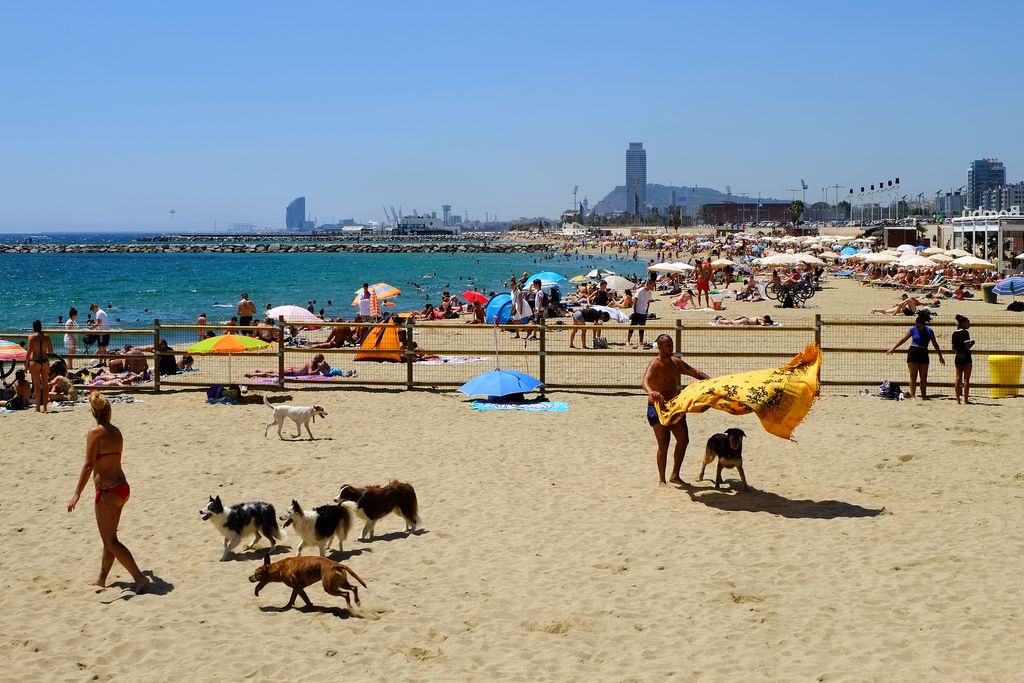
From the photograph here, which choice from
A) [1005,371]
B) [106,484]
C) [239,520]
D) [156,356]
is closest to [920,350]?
[1005,371]

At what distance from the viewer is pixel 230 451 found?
420 inches

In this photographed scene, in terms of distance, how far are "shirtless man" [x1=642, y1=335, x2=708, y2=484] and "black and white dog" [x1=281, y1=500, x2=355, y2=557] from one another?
3.18m

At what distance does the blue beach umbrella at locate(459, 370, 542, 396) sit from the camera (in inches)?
521

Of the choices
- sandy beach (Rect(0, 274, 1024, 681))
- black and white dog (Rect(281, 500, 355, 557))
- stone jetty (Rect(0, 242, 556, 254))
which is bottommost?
sandy beach (Rect(0, 274, 1024, 681))

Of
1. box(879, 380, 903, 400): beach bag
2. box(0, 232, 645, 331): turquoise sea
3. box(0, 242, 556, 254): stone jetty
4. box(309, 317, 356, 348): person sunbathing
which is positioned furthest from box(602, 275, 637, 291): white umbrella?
box(0, 242, 556, 254): stone jetty

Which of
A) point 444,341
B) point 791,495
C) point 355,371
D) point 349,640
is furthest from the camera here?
point 444,341

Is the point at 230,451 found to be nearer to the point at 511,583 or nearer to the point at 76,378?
the point at 511,583

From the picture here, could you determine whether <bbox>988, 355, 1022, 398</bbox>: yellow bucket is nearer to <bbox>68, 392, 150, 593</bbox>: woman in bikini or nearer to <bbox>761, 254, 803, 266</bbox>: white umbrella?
<bbox>68, 392, 150, 593</bbox>: woman in bikini

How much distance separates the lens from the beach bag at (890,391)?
13.5 meters

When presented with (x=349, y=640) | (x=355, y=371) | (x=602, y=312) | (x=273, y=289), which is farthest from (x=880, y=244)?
(x=349, y=640)

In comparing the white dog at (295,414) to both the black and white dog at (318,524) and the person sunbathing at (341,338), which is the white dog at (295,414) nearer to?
the black and white dog at (318,524)

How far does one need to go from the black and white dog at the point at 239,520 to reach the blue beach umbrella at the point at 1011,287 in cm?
2809

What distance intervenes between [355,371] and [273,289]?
46.8 meters

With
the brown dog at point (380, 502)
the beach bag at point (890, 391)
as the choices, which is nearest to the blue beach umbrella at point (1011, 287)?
the beach bag at point (890, 391)
